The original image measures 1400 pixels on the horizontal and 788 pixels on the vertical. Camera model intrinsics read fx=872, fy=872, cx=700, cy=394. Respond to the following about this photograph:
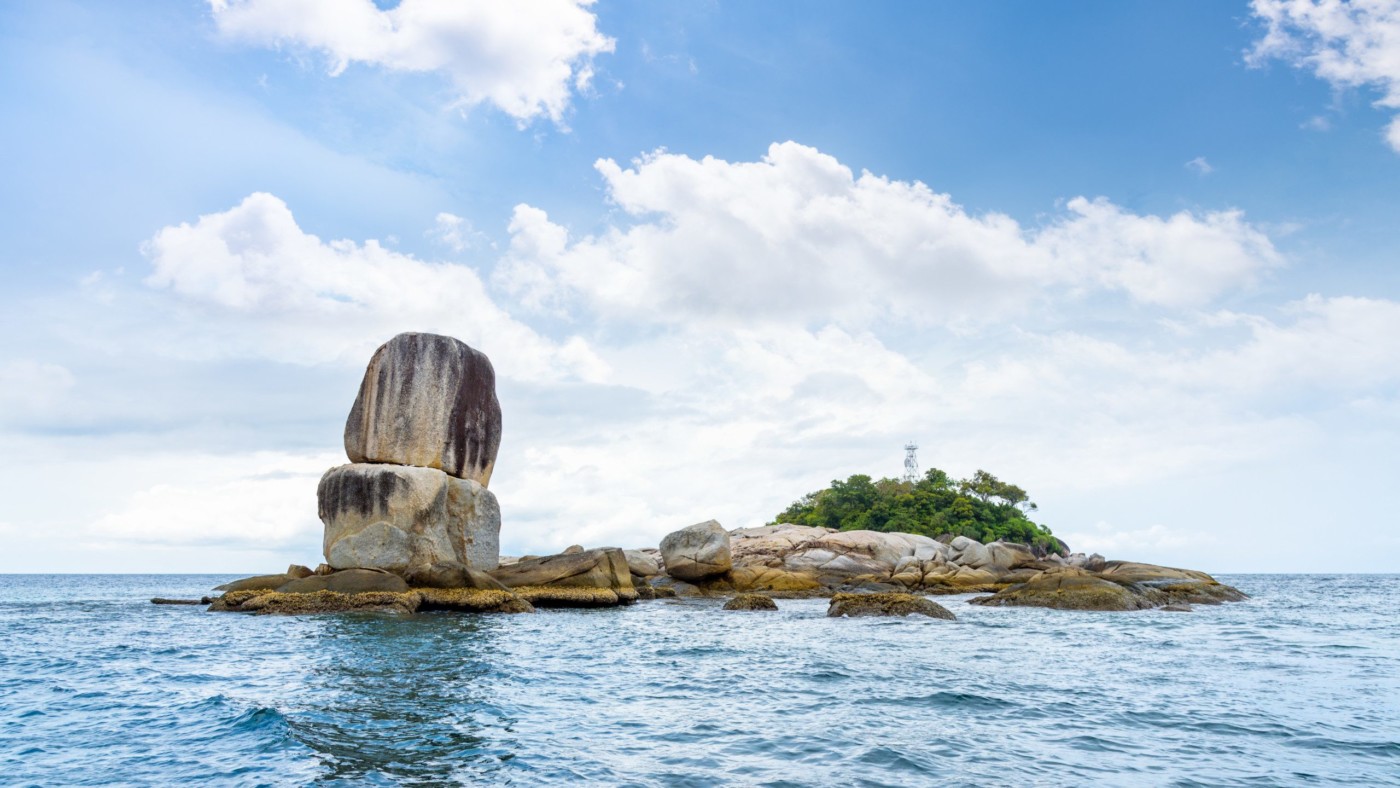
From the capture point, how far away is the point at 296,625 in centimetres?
2283

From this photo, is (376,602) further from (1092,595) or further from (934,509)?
(934,509)

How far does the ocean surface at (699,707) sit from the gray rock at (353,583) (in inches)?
216

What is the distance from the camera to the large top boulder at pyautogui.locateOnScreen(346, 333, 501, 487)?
31.5m

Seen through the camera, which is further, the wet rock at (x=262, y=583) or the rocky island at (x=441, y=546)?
the wet rock at (x=262, y=583)

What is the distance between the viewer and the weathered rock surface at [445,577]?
94.9 feet

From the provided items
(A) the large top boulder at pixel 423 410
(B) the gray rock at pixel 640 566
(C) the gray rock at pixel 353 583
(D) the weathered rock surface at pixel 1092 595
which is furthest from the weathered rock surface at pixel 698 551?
(C) the gray rock at pixel 353 583

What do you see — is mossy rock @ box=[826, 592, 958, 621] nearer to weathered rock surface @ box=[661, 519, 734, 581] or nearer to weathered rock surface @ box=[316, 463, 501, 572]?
weathered rock surface @ box=[661, 519, 734, 581]

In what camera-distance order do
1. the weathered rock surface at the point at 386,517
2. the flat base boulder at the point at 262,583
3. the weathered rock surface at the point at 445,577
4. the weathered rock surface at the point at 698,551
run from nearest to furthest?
the weathered rock surface at the point at 445,577 → the weathered rock surface at the point at 386,517 → the flat base boulder at the point at 262,583 → the weathered rock surface at the point at 698,551

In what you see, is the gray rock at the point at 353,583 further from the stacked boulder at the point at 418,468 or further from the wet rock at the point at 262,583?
the wet rock at the point at 262,583

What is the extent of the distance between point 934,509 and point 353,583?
50477 millimetres

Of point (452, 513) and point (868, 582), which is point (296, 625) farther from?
point (868, 582)

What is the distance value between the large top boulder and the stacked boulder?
0.12 feet

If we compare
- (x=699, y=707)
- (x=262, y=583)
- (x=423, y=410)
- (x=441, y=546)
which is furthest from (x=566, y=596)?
(x=699, y=707)

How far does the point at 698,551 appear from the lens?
131 ft
